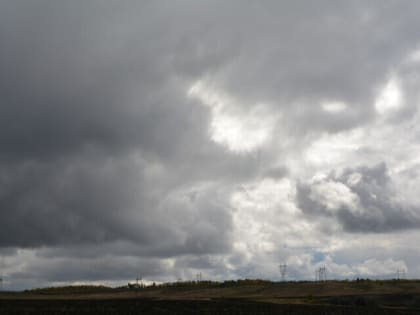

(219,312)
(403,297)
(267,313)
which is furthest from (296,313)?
(403,297)

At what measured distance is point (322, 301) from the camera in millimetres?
153750

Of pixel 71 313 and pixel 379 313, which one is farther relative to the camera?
pixel 379 313

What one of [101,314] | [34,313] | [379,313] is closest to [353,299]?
[379,313]

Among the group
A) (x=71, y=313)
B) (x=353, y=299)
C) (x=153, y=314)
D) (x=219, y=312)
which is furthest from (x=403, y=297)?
(x=71, y=313)

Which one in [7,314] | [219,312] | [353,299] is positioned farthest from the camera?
[353,299]

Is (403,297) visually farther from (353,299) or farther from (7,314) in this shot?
(7,314)

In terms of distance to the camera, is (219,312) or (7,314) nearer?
(7,314)

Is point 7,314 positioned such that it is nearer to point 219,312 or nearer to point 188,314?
point 188,314

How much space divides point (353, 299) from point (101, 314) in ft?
248

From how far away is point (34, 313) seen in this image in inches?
3976

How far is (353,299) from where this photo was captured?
14612cm

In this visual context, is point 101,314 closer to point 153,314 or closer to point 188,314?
point 153,314

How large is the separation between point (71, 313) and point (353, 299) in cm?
7861

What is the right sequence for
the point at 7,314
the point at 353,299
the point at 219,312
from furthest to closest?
1. the point at 353,299
2. the point at 219,312
3. the point at 7,314
